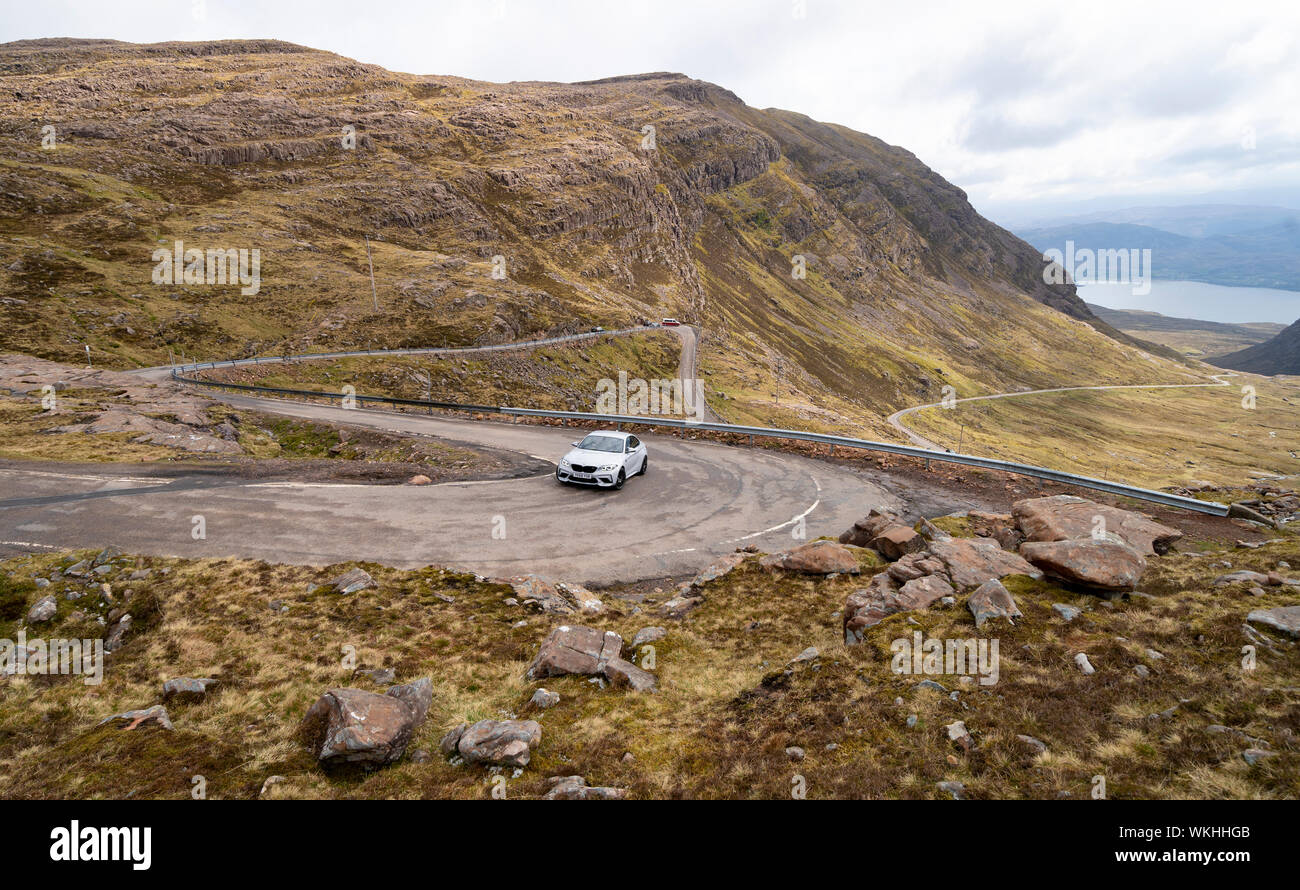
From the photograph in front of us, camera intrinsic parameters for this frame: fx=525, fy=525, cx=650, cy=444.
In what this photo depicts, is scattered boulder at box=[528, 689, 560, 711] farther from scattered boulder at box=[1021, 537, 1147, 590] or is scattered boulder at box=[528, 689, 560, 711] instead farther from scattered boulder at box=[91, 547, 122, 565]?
scattered boulder at box=[91, 547, 122, 565]

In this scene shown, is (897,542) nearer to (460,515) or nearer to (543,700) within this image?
(543,700)

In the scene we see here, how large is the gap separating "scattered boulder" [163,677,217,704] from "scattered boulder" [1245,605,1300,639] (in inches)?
594

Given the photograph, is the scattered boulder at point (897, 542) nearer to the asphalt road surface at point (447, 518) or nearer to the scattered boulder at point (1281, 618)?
the asphalt road surface at point (447, 518)

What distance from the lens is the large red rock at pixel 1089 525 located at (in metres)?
11.3

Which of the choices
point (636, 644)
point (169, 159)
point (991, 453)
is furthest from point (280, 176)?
Result: point (991, 453)

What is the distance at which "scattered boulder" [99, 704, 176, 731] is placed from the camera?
7066 mm

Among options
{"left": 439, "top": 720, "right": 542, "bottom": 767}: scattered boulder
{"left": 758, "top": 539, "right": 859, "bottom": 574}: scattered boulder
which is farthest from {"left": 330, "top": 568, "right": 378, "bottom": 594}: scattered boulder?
{"left": 758, "top": 539, "right": 859, "bottom": 574}: scattered boulder

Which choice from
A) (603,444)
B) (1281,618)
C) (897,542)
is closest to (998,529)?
(897,542)

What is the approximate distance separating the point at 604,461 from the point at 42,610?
13.8 metres

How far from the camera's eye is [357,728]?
6398mm
